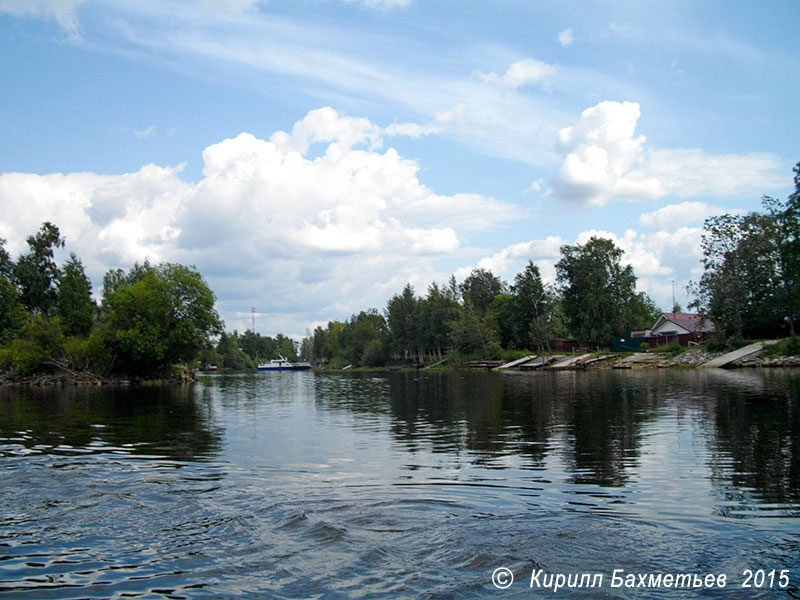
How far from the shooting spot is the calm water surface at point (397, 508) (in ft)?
26.9

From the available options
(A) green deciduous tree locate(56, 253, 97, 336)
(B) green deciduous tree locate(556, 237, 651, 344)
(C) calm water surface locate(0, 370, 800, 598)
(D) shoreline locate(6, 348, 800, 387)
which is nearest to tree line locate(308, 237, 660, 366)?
(B) green deciduous tree locate(556, 237, 651, 344)

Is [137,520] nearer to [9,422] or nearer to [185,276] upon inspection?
[9,422]

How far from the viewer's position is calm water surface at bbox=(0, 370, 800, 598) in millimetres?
8188

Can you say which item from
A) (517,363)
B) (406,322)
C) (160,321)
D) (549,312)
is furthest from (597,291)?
(160,321)

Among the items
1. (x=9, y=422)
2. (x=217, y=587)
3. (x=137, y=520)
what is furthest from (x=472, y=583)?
(x=9, y=422)

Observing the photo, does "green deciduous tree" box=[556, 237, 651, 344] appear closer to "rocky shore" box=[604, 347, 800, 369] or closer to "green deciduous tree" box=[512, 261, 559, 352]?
"green deciduous tree" box=[512, 261, 559, 352]

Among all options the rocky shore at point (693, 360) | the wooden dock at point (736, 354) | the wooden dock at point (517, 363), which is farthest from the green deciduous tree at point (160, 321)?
the wooden dock at point (736, 354)

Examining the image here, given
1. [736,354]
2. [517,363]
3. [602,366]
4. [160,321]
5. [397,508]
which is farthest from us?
[517,363]

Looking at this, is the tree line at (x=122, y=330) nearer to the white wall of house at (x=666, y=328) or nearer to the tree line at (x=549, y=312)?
the tree line at (x=549, y=312)

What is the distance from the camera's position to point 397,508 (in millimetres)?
11500

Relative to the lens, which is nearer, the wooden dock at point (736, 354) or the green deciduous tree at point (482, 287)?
the wooden dock at point (736, 354)

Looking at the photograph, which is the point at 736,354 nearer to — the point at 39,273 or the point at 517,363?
the point at 517,363

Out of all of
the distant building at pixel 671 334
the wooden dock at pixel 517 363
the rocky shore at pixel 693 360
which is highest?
the distant building at pixel 671 334

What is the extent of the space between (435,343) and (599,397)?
338ft
